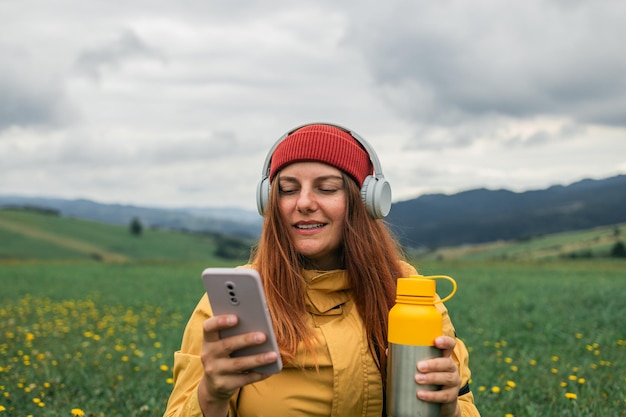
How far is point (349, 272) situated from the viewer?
2.61 metres

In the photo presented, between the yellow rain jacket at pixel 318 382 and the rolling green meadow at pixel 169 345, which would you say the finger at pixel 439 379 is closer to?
the yellow rain jacket at pixel 318 382

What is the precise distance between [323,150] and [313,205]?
218mm

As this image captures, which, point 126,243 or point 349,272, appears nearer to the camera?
point 349,272

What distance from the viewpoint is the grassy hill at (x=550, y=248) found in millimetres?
44009

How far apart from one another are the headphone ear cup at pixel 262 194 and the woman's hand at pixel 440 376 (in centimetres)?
99

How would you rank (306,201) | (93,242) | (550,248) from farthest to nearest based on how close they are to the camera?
(93,242) → (550,248) → (306,201)

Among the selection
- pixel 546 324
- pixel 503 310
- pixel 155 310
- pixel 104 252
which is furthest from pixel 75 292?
pixel 104 252

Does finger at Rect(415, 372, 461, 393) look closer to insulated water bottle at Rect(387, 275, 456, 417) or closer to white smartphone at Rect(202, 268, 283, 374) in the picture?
insulated water bottle at Rect(387, 275, 456, 417)

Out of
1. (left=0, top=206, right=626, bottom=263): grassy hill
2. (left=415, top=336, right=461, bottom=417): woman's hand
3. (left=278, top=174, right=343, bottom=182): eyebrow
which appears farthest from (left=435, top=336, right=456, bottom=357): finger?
(left=0, top=206, right=626, bottom=263): grassy hill

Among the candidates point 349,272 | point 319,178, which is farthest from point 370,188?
point 349,272

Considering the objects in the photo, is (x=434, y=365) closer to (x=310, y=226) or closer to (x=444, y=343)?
(x=444, y=343)

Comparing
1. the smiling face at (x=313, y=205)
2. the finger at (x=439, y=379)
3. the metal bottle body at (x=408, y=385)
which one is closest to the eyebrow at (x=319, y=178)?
the smiling face at (x=313, y=205)

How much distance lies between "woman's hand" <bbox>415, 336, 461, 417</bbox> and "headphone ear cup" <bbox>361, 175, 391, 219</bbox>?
666mm

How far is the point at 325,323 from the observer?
2.54 meters
